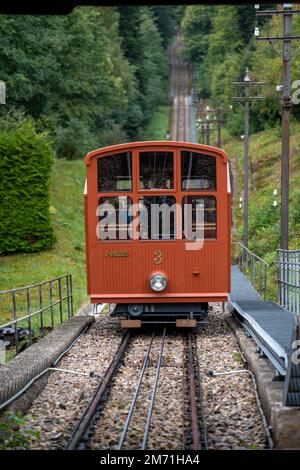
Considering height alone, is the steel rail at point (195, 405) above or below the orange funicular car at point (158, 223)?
below

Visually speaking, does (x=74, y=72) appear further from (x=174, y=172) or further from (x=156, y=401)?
(x=156, y=401)

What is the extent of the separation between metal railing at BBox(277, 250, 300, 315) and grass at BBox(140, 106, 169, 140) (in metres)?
59.0

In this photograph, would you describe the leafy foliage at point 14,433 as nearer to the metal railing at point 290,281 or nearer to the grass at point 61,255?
the metal railing at point 290,281

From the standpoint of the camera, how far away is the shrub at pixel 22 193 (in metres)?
29.0

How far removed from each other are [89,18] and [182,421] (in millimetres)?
47024

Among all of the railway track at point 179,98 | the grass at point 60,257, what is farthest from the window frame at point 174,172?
the railway track at point 179,98

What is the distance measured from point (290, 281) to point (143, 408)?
7.36 metres

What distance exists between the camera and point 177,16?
140875mm

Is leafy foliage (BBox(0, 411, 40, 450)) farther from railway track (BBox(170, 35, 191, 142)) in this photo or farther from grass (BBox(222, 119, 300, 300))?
railway track (BBox(170, 35, 191, 142))

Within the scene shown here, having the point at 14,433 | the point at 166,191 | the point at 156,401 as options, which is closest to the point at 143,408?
the point at 156,401

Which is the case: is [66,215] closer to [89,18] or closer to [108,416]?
[89,18]

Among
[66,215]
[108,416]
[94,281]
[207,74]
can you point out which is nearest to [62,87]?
[66,215]

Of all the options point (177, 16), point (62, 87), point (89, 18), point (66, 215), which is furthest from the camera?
point (177, 16)

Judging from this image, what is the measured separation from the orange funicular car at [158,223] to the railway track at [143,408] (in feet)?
4.55
